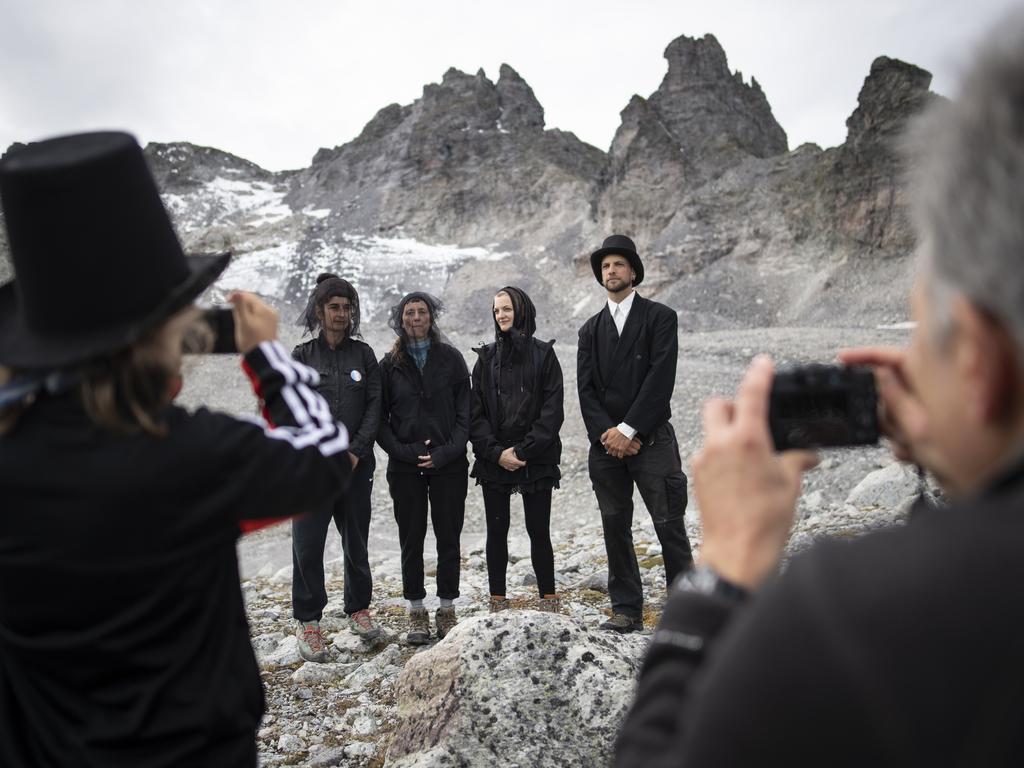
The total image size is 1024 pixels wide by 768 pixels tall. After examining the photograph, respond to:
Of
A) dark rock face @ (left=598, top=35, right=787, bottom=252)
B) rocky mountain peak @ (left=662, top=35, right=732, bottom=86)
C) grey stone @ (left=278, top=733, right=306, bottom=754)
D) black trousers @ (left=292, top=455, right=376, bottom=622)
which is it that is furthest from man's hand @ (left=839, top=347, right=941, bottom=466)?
rocky mountain peak @ (left=662, top=35, right=732, bottom=86)

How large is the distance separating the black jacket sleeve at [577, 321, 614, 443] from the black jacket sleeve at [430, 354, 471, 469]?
95 centimetres

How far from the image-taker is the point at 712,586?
3.34 feet

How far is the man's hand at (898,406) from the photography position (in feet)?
3.14

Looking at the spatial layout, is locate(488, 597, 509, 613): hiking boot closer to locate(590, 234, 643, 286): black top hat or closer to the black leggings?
the black leggings

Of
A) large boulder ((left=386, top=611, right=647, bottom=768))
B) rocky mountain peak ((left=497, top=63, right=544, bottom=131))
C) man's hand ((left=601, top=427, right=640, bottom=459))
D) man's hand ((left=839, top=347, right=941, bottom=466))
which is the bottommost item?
large boulder ((left=386, top=611, right=647, bottom=768))

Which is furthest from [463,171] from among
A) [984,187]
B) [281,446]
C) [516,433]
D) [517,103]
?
[984,187]

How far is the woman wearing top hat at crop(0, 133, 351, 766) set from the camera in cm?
140

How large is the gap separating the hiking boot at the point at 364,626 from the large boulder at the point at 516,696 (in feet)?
6.72

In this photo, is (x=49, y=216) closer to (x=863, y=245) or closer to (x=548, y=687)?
(x=548, y=687)

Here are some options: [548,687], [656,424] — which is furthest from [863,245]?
Answer: [548,687]

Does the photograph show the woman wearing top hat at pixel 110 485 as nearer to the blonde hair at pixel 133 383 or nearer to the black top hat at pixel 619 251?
the blonde hair at pixel 133 383

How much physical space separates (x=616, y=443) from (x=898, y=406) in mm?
4252

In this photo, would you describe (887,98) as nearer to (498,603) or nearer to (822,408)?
(498,603)

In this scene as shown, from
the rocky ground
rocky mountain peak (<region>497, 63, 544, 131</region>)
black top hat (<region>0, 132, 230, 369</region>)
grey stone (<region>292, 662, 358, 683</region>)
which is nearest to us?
black top hat (<region>0, 132, 230, 369</region>)
